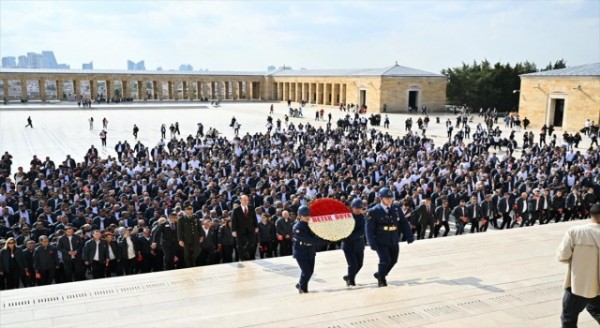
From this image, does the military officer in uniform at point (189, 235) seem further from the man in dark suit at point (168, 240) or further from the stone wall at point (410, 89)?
the stone wall at point (410, 89)

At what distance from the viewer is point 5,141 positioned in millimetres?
27547

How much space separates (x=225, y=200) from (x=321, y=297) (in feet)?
20.7

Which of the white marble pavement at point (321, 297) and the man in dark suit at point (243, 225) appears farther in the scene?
the man in dark suit at point (243, 225)

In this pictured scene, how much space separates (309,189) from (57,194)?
19.8 feet

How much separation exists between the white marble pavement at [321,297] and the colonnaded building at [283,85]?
4031 centimetres

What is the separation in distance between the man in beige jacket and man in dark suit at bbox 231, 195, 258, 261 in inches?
191

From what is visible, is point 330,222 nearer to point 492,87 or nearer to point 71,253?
point 71,253

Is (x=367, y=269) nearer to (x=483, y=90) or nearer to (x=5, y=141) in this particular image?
(x=5, y=141)

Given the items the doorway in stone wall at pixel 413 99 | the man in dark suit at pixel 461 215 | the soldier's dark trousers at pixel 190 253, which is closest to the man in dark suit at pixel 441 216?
the man in dark suit at pixel 461 215

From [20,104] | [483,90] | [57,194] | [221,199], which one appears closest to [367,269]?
[221,199]

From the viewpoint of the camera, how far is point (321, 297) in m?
6.09

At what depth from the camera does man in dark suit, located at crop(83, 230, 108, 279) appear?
8.28 metres

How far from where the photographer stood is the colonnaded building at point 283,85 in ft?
156

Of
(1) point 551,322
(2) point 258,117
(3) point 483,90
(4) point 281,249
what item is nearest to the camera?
(1) point 551,322
